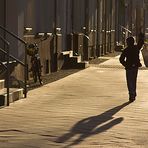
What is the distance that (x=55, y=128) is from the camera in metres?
9.77

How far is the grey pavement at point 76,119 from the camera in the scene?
8766 millimetres

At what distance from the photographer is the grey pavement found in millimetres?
8766

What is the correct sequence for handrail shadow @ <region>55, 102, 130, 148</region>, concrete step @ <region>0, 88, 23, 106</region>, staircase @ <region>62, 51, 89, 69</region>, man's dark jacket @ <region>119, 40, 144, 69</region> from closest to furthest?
handrail shadow @ <region>55, 102, 130, 148</region>, concrete step @ <region>0, 88, 23, 106</region>, man's dark jacket @ <region>119, 40, 144, 69</region>, staircase @ <region>62, 51, 89, 69</region>

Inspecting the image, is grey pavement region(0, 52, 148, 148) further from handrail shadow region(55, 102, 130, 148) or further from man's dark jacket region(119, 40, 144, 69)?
man's dark jacket region(119, 40, 144, 69)

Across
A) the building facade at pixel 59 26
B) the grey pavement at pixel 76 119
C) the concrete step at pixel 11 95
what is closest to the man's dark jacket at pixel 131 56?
the grey pavement at pixel 76 119

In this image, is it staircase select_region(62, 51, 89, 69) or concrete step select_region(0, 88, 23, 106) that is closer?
concrete step select_region(0, 88, 23, 106)

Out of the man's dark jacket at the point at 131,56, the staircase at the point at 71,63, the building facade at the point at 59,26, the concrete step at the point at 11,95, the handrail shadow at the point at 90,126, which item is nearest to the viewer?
the handrail shadow at the point at 90,126

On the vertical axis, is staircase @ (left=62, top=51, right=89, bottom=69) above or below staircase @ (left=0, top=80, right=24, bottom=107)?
below

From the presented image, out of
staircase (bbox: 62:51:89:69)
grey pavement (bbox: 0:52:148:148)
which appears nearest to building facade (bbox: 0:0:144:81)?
staircase (bbox: 62:51:89:69)

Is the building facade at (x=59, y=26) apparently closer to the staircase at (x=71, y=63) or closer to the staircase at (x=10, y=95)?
the staircase at (x=71, y=63)

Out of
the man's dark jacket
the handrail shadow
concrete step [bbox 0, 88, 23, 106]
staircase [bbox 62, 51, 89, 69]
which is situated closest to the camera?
the handrail shadow

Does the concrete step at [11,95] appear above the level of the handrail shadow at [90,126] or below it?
above

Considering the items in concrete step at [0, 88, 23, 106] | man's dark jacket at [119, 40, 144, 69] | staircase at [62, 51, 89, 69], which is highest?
man's dark jacket at [119, 40, 144, 69]

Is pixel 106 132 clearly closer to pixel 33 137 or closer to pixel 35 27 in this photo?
pixel 33 137
